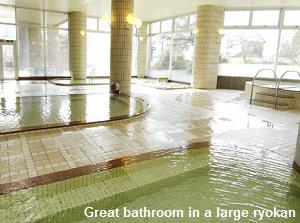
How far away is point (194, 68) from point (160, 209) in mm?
9117

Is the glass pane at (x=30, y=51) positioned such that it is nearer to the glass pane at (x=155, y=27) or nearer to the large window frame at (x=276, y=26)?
the glass pane at (x=155, y=27)

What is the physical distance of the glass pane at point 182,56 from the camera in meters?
12.4

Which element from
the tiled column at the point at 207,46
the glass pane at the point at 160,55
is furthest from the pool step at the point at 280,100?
the glass pane at the point at 160,55

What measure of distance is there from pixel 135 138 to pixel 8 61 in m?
10.6

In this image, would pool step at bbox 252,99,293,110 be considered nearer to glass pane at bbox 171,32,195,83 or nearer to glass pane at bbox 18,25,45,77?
glass pane at bbox 171,32,195,83

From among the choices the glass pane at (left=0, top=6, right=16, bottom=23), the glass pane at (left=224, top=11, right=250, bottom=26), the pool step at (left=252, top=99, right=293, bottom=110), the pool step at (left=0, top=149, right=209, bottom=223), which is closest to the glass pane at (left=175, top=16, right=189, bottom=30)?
the glass pane at (left=224, top=11, right=250, bottom=26)

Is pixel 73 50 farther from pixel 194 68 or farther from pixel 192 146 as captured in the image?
pixel 192 146

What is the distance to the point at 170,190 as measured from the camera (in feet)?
7.70

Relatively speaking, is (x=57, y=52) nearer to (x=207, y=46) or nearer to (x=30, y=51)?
(x=30, y=51)

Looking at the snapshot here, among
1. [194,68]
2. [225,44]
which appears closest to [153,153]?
[194,68]

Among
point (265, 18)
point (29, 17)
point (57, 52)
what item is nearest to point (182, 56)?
point (265, 18)

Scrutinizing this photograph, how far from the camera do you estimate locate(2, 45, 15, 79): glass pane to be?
11.4 metres

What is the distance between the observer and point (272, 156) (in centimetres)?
319

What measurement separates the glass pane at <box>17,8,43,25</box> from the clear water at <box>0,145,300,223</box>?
1177 centimetres
